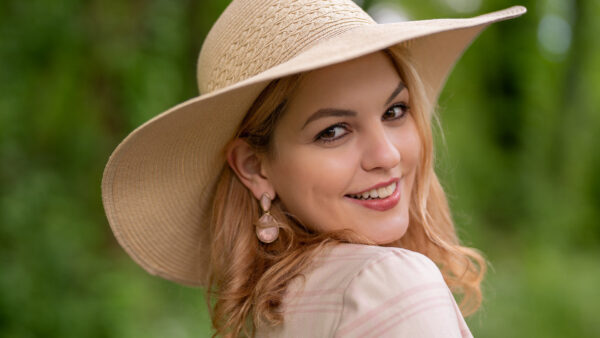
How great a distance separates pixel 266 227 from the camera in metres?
1.79

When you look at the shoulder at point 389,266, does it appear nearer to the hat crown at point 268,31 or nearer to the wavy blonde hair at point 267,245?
the wavy blonde hair at point 267,245

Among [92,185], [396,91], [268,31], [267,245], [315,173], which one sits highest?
[268,31]

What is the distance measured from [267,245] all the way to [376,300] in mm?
550

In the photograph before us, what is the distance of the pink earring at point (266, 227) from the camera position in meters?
1.79

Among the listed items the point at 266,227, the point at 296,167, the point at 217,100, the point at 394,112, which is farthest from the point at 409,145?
the point at 217,100

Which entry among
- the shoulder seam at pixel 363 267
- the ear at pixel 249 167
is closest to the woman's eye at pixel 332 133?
the ear at pixel 249 167

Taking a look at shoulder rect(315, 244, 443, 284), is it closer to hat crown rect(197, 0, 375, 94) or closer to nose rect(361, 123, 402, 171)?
nose rect(361, 123, 402, 171)

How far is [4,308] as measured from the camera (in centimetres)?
368

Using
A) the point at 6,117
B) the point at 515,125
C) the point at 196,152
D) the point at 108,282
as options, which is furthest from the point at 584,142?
the point at 196,152

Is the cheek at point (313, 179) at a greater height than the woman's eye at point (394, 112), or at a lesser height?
A: lesser

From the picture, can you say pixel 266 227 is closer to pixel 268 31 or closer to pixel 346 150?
pixel 346 150

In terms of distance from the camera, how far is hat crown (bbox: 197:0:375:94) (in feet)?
5.43

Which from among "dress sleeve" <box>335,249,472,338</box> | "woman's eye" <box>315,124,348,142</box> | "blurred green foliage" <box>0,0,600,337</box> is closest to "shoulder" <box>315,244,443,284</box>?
"dress sleeve" <box>335,249,472,338</box>

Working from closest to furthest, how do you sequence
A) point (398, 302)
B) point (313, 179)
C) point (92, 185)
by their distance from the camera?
point (398, 302) < point (313, 179) < point (92, 185)
